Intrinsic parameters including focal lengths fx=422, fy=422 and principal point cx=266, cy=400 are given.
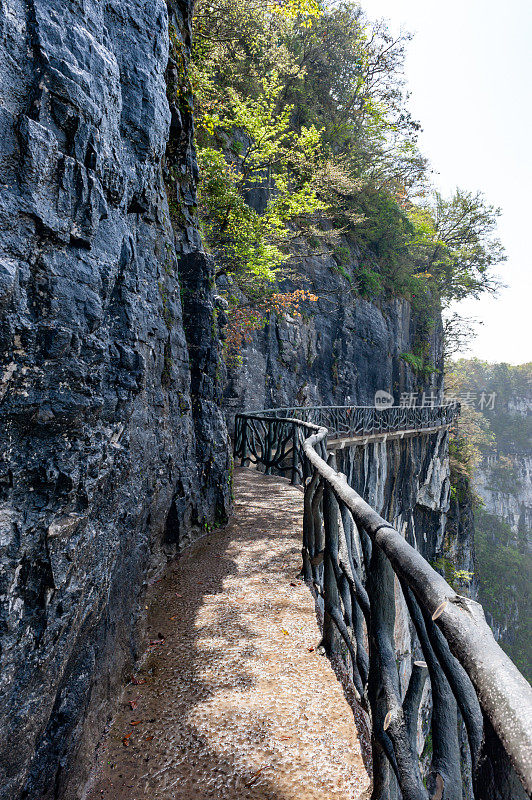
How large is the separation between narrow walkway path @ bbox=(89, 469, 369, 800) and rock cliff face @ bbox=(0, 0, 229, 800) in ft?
Answer: 0.73

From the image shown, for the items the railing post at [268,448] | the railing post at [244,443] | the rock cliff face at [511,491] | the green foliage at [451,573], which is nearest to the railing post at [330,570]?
the railing post at [268,448]

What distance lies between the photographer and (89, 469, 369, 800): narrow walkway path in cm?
189

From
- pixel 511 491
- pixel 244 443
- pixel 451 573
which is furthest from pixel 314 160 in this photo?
pixel 511 491

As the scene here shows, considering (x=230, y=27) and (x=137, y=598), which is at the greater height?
(x=230, y=27)

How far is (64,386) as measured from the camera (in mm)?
1779

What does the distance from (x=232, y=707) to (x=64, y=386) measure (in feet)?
6.41

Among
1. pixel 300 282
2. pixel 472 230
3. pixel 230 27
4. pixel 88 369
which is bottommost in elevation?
pixel 88 369

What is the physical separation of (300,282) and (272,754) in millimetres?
16804

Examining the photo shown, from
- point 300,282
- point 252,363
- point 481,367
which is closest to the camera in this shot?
point 252,363

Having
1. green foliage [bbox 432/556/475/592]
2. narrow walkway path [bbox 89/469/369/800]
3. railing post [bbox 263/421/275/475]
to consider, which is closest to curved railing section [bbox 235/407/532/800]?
narrow walkway path [bbox 89/469/369/800]

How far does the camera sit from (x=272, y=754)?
203 cm

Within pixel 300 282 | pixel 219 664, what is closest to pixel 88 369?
pixel 219 664

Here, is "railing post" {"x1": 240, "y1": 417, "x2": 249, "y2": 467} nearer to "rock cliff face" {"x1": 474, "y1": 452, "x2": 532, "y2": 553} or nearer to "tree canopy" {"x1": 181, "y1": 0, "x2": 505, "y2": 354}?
"tree canopy" {"x1": 181, "y1": 0, "x2": 505, "y2": 354}

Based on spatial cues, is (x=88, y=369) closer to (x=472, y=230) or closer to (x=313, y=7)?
(x=313, y=7)
